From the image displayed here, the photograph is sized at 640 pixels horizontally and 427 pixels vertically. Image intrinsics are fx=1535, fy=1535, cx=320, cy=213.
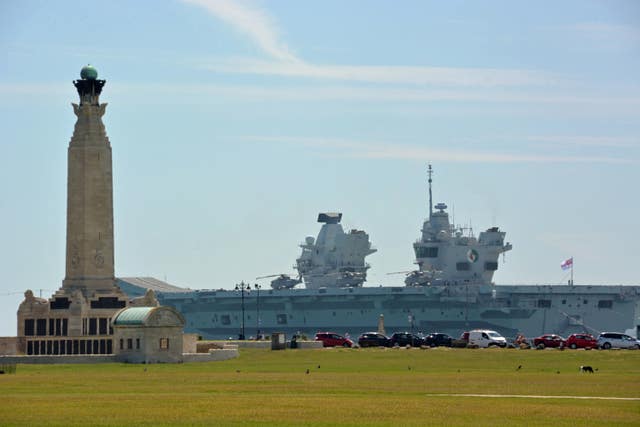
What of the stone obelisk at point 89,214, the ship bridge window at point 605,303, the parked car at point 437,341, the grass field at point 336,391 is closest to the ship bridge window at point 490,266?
the ship bridge window at point 605,303

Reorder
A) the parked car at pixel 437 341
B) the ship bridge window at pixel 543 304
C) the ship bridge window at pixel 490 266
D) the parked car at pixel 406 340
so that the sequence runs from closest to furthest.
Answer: the parked car at pixel 437 341 → the parked car at pixel 406 340 → the ship bridge window at pixel 543 304 → the ship bridge window at pixel 490 266

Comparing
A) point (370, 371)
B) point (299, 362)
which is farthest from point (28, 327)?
point (370, 371)

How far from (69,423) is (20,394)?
9709 millimetres

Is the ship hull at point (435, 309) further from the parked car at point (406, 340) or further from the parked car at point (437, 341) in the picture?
the parked car at point (437, 341)

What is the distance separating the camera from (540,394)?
38094mm

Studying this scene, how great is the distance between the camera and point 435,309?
133000mm

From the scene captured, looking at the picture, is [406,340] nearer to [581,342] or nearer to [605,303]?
[581,342]

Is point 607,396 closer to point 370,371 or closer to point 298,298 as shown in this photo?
point 370,371

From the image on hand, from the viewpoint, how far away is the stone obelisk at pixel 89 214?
73.1m

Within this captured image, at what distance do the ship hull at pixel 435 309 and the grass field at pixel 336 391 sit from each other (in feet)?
225

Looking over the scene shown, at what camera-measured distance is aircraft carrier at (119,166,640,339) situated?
130 metres

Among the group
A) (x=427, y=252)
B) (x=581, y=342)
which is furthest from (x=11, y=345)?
(x=427, y=252)

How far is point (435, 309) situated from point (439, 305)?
0.50 m

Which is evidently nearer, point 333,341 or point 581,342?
point 581,342
